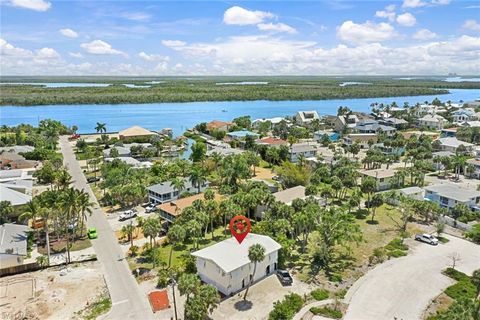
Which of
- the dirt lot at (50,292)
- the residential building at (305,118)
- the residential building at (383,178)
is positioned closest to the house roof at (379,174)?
the residential building at (383,178)

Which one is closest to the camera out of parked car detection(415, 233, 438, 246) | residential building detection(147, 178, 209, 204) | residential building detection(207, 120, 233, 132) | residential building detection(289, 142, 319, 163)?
parked car detection(415, 233, 438, 246)

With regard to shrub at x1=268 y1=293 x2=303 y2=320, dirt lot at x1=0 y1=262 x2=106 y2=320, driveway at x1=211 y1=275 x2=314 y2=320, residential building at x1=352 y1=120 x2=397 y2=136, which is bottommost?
driveway at x1=211 y1=275 x2=314 y2=320

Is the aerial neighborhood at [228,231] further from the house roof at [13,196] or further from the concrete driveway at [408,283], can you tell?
the concrete driveway at [408,283]

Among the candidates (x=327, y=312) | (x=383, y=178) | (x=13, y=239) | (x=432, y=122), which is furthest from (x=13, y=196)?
(x=432, y=122)

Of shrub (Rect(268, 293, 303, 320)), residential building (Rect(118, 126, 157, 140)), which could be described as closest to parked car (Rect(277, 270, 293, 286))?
shrub (Rect(268, 293, 303, 320))

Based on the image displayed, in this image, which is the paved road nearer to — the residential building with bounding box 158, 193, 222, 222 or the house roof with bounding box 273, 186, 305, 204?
the residential building with bounding box 158, 193, 222, 222

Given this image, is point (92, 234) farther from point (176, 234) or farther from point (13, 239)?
point (176, 234)

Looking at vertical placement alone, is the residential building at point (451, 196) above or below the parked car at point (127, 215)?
above

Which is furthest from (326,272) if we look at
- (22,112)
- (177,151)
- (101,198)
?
(22,112)
